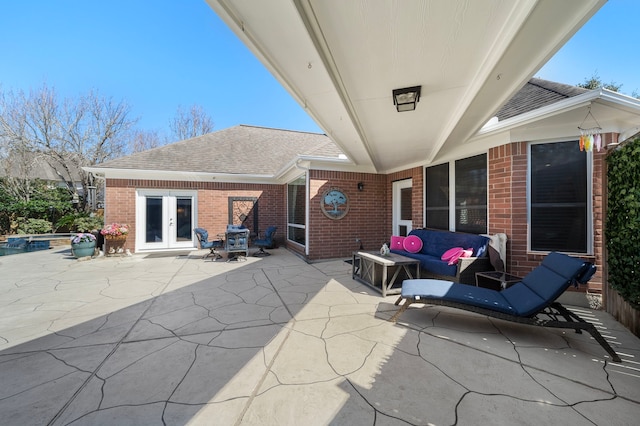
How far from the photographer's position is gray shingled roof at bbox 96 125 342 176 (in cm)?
888

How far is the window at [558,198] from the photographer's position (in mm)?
4012

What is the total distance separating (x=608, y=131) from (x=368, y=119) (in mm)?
3735

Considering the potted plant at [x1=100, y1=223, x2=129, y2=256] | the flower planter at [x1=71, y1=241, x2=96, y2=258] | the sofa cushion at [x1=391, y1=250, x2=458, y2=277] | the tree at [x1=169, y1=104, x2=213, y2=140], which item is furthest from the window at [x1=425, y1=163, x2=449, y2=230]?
the tree at [x1=169, y1=104, x2=213, y2=140]

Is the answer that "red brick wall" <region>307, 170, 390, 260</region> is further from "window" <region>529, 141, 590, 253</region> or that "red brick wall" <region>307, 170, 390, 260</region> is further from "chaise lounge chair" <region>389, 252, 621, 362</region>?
"window" <region>529, 141, 590, 253</region>

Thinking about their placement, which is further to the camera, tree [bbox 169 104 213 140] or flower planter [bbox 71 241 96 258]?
tree [bbox 169 104 213 140]

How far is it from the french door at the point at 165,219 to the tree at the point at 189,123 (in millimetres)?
13655

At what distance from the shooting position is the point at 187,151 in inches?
410

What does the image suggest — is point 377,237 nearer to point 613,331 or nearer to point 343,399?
point 613,331

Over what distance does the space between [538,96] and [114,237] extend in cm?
1210

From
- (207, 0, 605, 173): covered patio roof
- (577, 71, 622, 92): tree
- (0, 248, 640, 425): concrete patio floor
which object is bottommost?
(0, 248, 640, 425): concrete patio floor

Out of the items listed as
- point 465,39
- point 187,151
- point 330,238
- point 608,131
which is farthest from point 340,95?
point 187,151

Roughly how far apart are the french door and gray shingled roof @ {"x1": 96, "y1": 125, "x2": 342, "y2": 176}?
112 cm

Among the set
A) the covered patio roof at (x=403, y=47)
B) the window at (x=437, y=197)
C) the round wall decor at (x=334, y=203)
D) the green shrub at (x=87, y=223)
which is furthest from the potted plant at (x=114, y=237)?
the window at (x=437, y=197)

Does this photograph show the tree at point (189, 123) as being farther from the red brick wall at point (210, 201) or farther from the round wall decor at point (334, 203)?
the round wall decor at point (334, 203)
